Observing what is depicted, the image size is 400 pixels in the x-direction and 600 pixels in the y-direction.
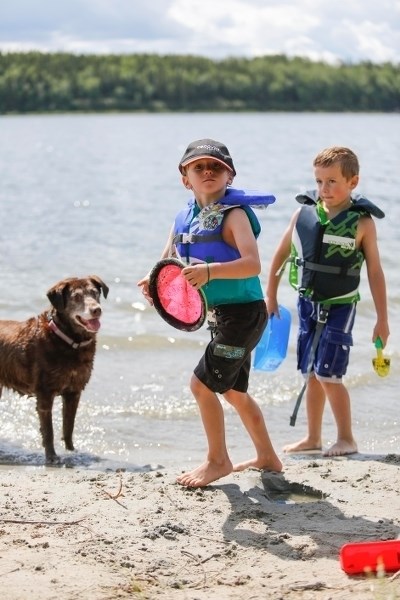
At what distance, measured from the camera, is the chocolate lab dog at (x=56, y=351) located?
706cm

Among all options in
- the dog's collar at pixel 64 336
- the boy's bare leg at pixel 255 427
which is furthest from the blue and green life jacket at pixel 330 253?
the dog's collar at pixel 64 336

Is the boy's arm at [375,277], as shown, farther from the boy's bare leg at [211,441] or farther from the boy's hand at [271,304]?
the boy's bare leg at [211,441]

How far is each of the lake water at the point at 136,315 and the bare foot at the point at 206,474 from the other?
1088 mm

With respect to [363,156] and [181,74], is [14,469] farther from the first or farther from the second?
[181,74]

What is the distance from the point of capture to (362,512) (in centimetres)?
536

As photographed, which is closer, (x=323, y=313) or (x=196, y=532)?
(x=196, y=532)

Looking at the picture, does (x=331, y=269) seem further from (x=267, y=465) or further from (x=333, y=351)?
(x=267, y=465)

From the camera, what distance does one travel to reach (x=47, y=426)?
719 centimetres

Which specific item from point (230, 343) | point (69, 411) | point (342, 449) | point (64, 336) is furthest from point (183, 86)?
point (230, 343)

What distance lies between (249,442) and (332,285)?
1556 mm

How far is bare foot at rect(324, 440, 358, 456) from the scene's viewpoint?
22.7 ft

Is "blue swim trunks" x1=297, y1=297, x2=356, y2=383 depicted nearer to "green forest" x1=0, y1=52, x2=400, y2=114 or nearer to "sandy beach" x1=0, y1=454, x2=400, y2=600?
"sandy beach" x1=0, y1=454, x2=400, y2=600

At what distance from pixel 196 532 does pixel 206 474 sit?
80cm

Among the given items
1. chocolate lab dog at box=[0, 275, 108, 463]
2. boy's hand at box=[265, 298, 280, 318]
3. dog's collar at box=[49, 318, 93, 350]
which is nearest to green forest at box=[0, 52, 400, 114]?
chocolate lab dog at box=[0, 275, 108, 463]
